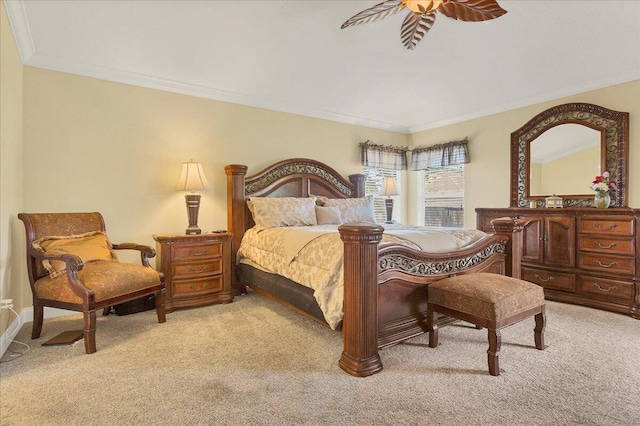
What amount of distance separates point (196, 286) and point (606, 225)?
4.32m

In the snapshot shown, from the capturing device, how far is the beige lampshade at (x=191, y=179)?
12.3 ft

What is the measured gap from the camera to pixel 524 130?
4531 millimetres

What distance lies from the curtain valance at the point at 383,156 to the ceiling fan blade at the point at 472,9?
123 inches

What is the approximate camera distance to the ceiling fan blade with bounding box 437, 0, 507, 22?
2.17 m

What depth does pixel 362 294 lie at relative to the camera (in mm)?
2107

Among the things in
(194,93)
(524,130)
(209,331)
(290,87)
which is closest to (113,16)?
(194,93)

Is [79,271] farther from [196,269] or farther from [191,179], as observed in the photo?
[191,179]

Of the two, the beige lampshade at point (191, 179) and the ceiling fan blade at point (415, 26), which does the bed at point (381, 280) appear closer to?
the beige lampshade at point (191, 179)

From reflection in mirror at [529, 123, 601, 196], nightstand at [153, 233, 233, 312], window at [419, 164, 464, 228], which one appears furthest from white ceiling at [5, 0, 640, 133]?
nightstand at [153, 233, 233, 312]

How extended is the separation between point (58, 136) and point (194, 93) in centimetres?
147

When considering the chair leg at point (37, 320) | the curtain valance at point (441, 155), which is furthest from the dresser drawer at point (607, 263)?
the chair leg at point (37, 320)

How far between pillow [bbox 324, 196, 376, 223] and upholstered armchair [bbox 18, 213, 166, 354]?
2266 mm

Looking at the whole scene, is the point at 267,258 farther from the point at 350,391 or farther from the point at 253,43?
the point at 253,43

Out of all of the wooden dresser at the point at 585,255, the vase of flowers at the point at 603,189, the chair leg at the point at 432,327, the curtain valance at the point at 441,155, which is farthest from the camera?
the curtain valance at the point at 441,155
